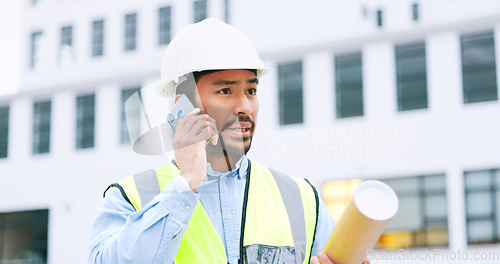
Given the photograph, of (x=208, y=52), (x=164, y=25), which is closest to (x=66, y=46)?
(x=164, y=25)

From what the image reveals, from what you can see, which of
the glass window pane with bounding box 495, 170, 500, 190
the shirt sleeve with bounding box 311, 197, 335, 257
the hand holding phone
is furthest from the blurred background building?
the hand holding phone

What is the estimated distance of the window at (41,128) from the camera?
23.9 m

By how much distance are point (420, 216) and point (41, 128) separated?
43.3 ft

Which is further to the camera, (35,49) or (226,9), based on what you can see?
(35,49)

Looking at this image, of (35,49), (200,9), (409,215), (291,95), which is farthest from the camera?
(35,49)

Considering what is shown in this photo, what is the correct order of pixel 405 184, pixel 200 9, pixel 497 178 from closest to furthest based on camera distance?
pixel 497 178
pixel 405 184
pixel 200 9

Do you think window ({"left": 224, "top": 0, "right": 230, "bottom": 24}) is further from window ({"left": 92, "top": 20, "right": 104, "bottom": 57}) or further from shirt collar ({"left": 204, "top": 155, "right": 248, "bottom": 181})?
shirt collar ({"left": 204, "top": 155, "right": 248, "bottom": 181})

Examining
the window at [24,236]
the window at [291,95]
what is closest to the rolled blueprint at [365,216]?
the window at [291,95]

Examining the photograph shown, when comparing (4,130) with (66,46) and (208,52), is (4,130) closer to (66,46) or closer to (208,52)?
(66,46)

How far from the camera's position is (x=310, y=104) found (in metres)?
19.3

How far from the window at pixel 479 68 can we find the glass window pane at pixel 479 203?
2.45m

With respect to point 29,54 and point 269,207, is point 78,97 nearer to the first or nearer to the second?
point 29,54

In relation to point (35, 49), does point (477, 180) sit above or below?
below

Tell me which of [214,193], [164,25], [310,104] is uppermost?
[164,25]
